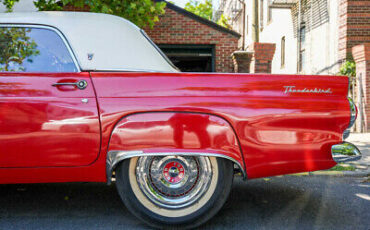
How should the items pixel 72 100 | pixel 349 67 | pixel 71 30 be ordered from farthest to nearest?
pixel 349 67 < pixel 71 30 < pixel 72 100

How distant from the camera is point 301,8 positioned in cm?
1554

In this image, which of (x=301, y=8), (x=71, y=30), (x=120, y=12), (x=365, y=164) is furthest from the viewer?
(x=301, y=8)

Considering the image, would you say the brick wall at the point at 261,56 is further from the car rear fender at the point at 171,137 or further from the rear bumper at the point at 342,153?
the car rear fender at the point at 171,137

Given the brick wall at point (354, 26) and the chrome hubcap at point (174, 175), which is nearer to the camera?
the chrome hubcap at point (174, 175)

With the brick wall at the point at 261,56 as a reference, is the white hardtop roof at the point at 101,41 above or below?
below

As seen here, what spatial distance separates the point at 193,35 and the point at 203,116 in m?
9.22

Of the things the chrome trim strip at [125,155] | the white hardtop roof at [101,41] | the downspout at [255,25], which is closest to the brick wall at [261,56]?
the downspout at [255,25]

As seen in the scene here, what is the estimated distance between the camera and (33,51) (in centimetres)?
292

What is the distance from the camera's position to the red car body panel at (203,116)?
2.68 metres

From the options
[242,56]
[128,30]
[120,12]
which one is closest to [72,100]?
[128,30]

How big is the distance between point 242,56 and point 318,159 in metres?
6.20

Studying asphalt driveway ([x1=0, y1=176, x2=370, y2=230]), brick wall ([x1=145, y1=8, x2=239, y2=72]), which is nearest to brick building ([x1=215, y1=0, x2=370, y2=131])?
brick wall ([x1=145, y1=8, x2=239, y2=72])

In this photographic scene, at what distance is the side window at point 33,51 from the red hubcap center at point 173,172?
1080 mm

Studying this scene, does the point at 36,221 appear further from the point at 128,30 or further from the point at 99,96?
the point at 128,30
